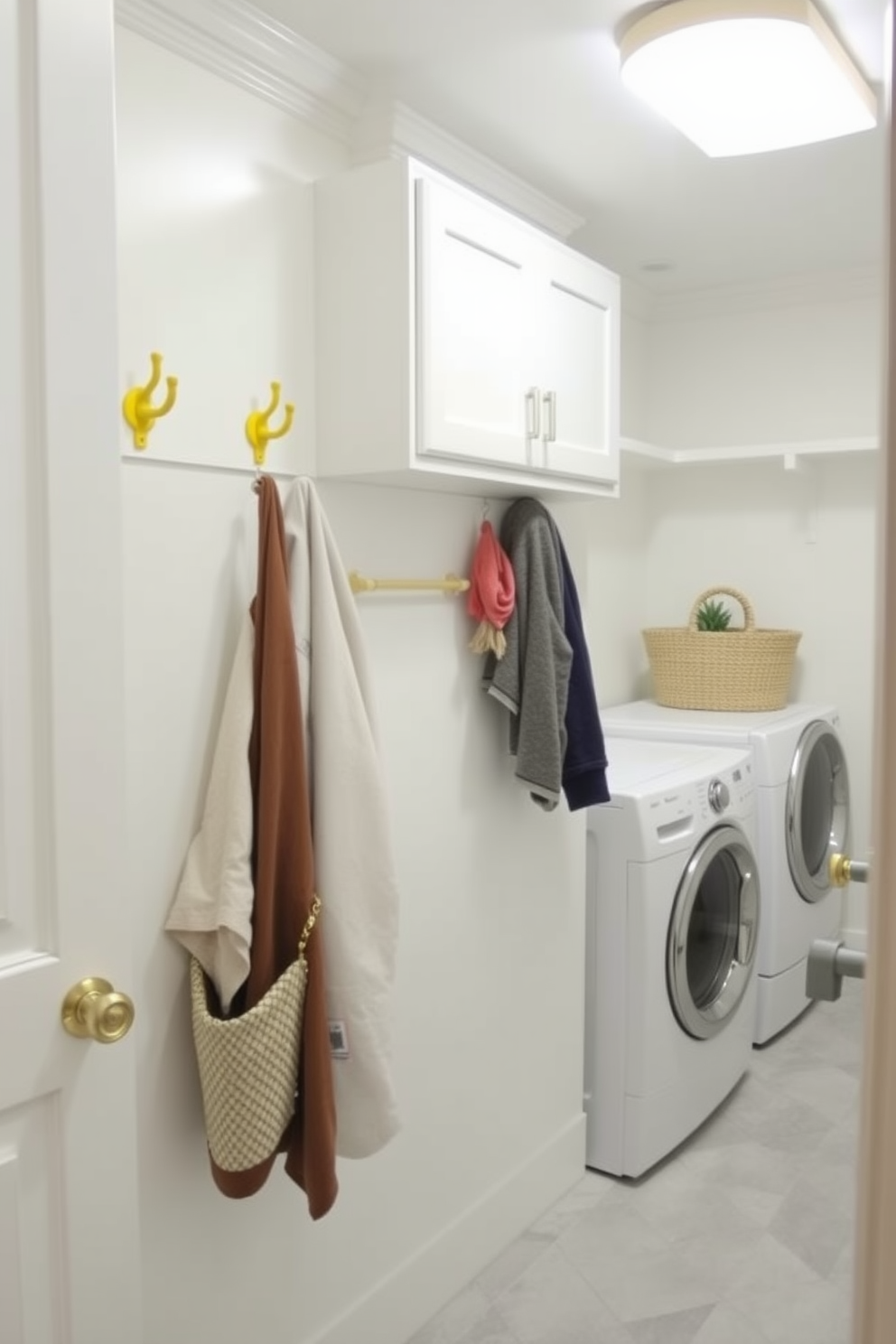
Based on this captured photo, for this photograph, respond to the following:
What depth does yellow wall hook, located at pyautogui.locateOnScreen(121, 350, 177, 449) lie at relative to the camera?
4.93 feet

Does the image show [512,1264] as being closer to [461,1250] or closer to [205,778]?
[461,1250]

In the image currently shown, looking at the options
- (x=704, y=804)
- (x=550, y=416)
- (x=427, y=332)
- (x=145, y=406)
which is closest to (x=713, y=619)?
(x=704, y=804)

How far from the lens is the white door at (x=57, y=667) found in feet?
3.67

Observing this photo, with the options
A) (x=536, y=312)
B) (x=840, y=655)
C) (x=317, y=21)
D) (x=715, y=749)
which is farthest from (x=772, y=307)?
(x=317, y=21)

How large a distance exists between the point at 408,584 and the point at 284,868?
59 cm

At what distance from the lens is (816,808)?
3.52 m

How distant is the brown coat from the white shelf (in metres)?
1.82

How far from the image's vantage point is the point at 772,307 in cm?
363

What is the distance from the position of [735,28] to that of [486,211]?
1.58 ft

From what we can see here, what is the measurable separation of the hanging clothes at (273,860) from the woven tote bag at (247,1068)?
0.03 metres

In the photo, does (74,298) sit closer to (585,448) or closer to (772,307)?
(585,448)

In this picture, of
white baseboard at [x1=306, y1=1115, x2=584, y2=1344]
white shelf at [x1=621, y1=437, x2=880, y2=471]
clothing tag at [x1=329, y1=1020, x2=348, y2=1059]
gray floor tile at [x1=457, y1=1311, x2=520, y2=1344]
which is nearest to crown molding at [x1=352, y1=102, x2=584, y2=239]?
white shelf at [x1=621, y1=437, x2=880, y2=471]

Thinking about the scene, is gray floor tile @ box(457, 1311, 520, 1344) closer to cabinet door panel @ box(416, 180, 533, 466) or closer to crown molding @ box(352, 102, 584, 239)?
cabinet door panel @ box(416, 180, 533, 466)

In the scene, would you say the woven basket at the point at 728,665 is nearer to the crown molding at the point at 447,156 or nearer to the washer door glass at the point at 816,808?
the washer door glass at the point at 816,808
